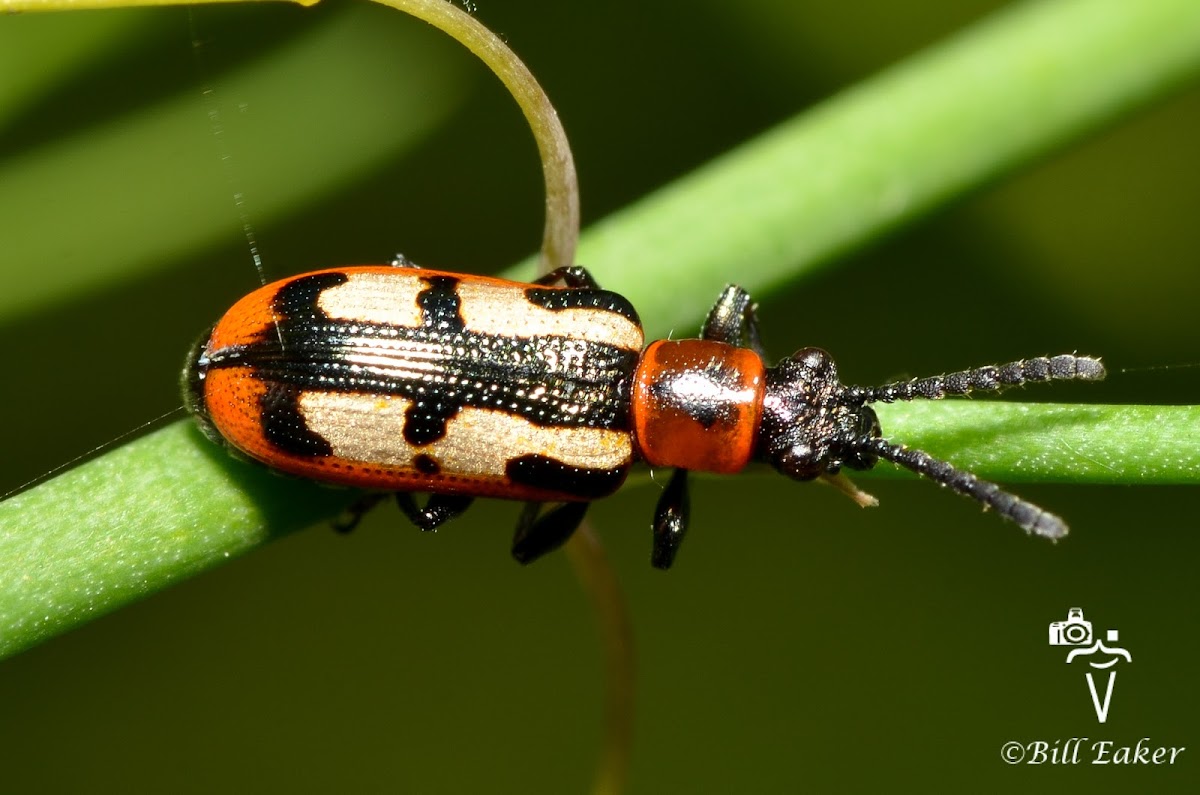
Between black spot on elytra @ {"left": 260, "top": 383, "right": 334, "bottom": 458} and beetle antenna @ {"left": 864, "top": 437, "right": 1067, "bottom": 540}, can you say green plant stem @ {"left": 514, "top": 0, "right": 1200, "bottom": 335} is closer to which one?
beetle antenna @ {"left": 864, "top": 437, "right": 1067, "bottom": 540}

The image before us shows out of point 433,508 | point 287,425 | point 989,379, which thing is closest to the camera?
point 989,379

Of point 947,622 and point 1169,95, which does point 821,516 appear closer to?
point 947,622

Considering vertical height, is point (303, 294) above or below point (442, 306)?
below

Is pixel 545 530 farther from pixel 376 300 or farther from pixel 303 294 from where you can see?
pixel 303 294

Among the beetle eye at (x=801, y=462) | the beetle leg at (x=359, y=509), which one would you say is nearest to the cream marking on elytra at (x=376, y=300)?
the beetle leg at (x=359, y=509)

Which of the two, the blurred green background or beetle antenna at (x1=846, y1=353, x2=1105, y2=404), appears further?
the blurred green background

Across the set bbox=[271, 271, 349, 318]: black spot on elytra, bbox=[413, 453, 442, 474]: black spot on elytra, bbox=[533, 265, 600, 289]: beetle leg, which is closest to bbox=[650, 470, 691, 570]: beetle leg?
bbox=[413, 453, 442, 474]: black spot on elytra

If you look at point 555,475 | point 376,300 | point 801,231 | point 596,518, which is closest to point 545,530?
point 555,475

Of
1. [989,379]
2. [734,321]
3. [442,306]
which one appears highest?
[989,379]
